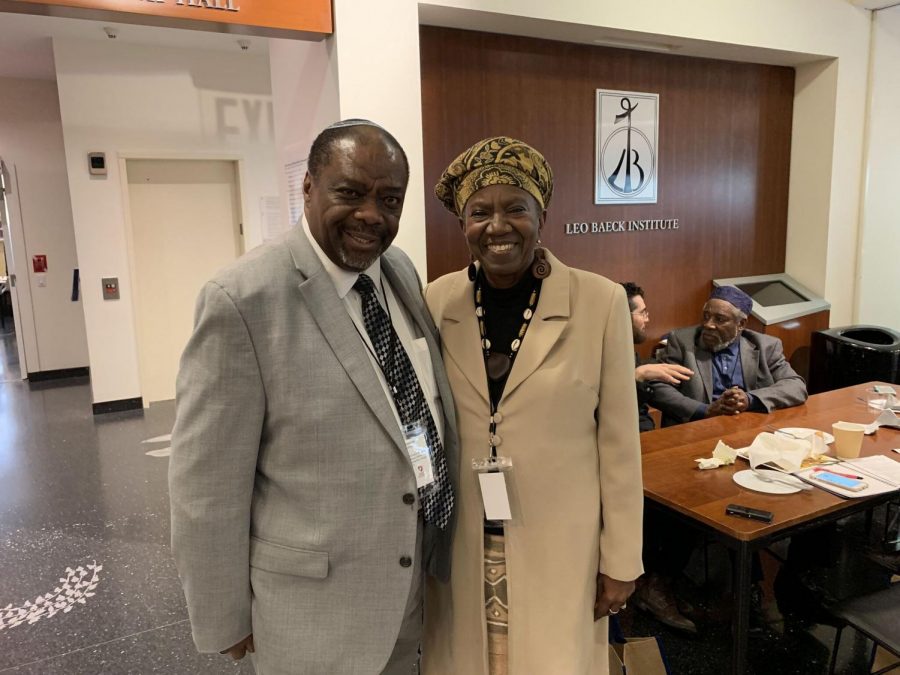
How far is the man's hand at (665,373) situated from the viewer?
3.01m

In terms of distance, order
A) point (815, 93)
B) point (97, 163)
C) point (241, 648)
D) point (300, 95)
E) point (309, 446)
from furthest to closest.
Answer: point (97, 163) < point (815, 93) < point (300, 95) < point (241, 648) < point (309, 446)

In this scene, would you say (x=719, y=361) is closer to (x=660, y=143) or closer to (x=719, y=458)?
(x=719, y=458)

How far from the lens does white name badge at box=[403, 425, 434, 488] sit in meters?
1.26

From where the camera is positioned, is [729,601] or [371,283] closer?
[371,283]

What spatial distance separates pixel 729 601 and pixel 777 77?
4024mm

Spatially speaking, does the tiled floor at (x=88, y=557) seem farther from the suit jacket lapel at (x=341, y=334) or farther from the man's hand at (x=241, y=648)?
the suit jacket lapel at (x=341, y=334)

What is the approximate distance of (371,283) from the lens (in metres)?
1.35

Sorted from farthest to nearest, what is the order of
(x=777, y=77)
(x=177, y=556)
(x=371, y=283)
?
Result: 1. (x=777, y=77)
2. (x=371, y=283)
3. (x=177, y=556)

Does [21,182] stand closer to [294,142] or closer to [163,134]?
[163,134]

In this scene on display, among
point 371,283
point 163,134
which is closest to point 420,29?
point 371,283

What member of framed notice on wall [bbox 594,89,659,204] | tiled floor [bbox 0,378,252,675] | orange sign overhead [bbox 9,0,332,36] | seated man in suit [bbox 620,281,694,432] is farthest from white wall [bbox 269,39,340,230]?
tiled floor [bbox 0,378,252,675]

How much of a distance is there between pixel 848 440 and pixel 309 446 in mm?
2011

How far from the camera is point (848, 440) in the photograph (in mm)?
2303

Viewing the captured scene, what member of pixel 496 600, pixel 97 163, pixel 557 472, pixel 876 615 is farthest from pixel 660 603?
pixel 97 163
